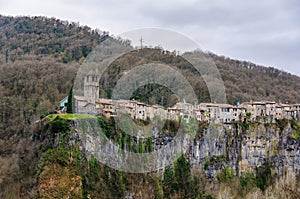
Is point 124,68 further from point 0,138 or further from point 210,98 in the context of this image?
point 0,138

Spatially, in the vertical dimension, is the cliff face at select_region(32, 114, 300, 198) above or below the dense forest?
below

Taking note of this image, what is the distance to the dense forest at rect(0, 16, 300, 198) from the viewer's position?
33375 millimetres

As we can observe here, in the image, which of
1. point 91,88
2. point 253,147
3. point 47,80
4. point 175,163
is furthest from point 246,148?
point 47,80

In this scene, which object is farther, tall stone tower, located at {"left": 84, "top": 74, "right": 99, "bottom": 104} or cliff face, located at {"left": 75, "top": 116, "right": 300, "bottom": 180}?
cliff face, located at {"left": 75, "top": 116, "right": 300, "bottom": 180}

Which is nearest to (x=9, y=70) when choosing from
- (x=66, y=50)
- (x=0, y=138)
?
(x=0, y=138)

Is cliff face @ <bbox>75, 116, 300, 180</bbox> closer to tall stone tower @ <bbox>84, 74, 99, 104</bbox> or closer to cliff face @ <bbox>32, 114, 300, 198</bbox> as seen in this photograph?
cliff face @ <bbox>32, 114, 300, 198</bbox>

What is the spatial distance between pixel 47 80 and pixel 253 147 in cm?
2311

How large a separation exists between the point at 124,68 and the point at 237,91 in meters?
15.0

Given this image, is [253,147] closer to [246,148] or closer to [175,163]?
[246,148]

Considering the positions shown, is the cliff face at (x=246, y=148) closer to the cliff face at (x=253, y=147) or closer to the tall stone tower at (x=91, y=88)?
the cliff face at (x=253, y=147)

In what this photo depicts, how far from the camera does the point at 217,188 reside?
119 feet

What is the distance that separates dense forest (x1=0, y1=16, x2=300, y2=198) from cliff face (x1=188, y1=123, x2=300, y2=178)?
10033 mm

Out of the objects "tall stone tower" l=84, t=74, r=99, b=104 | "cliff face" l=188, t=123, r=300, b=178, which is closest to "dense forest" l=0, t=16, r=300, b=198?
"tall stone tower" l=84, t=74, r=99, b=104

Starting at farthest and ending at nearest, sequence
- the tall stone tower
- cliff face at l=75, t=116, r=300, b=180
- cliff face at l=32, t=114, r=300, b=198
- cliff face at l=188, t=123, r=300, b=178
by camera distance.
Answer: cliff face at l=188, t=123, r=300, b=178
cliff face at l=75, t=116, r=300, b=180
the tall stone tower
cliff face at l=32, t=114, r=300, b=198
